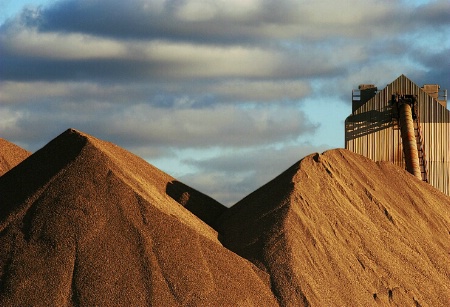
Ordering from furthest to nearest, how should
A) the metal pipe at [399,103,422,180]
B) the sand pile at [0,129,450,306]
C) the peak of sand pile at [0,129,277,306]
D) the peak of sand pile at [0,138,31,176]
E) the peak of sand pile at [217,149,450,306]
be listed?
1. the peak of sand pile at [0,138,31,176]
2. the metal pipe at [399,103,422,180]
3. the peak of sand pile at [217,149,450,306]
4. the sand pile at [0,129,450,306]
5. the peak of sand pile at [0,129,277,306]

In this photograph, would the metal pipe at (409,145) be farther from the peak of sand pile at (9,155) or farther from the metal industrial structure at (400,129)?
the peak of sand pile at (9,155)

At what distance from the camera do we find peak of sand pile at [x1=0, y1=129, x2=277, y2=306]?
90.8ft

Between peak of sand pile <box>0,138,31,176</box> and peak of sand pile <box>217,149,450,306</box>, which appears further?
peak of sand pile <box>0,138,31,176</box>

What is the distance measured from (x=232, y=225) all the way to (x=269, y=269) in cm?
526

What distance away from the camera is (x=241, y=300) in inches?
1121

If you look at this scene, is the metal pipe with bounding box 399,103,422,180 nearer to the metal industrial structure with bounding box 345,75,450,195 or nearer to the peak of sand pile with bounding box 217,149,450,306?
the metal industrial structure with bounding box 345,75,450,195

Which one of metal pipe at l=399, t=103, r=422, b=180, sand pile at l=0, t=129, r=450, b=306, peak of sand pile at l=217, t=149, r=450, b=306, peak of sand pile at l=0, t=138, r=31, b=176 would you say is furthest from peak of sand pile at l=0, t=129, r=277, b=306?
metal pipe at l=399, t=103, r=422, b=180

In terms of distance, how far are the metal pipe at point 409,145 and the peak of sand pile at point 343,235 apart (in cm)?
331

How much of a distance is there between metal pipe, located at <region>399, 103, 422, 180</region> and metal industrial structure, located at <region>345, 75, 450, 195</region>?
65cm

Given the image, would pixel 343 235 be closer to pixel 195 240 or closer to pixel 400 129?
pixel 195 240

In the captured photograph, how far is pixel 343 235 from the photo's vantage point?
115 ft

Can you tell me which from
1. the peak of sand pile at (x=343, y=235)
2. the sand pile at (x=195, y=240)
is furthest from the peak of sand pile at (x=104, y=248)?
the peak of sand pile at (x=343, y=235)

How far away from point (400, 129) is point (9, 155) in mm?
19017

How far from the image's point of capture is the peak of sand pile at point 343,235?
3128 centimetres
